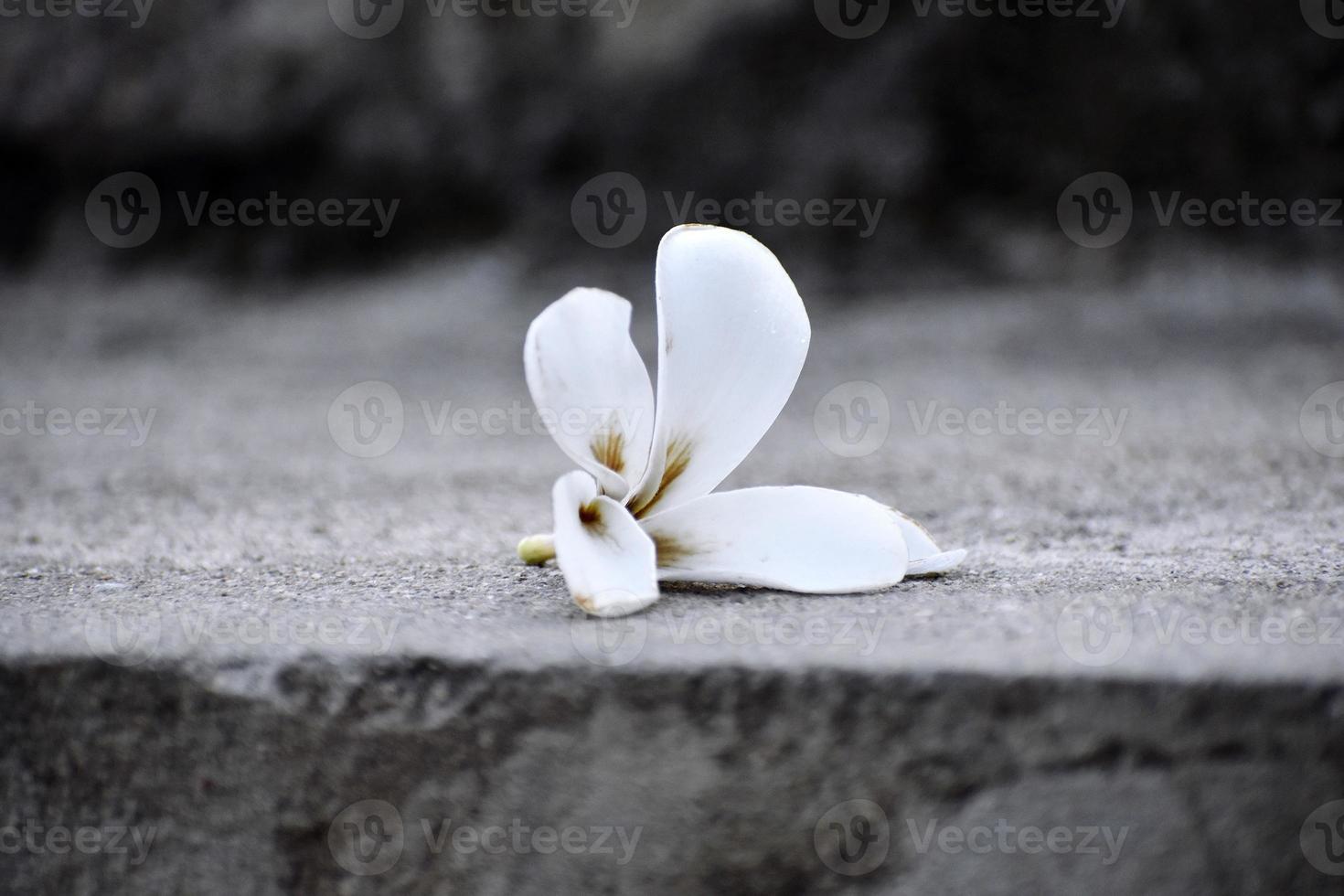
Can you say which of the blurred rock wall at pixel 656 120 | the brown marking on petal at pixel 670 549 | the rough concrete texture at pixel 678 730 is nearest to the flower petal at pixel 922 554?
the rough concrete texture at pixel 678 730

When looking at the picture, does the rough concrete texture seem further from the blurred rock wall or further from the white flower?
the blurred rock wall

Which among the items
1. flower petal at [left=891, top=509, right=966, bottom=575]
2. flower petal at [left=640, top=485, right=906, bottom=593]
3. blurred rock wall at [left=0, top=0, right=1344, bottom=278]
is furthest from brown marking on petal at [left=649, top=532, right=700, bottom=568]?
blurred rock wall at [left=0, top=0, right=1344, bottom=278]

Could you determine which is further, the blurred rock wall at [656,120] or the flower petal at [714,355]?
the blurred rock wall at [656,120]

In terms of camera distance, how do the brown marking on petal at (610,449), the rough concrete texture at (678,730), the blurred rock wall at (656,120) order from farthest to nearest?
1. the blurred rock wall at (656,120)
2. the brown marking on petal at (610,449)
3. the rough concrete texture at (678,730)

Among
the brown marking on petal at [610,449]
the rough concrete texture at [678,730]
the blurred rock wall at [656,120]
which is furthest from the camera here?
the blurred rock wall at [656,120]

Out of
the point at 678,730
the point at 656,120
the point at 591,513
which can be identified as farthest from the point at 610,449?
the point at 656,120

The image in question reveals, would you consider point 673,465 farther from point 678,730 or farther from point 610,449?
point 678,730

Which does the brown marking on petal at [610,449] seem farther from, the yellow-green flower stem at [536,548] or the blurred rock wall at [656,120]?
the blurred rock wall at [656,120]

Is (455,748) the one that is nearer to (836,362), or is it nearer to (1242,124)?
(836,362)
